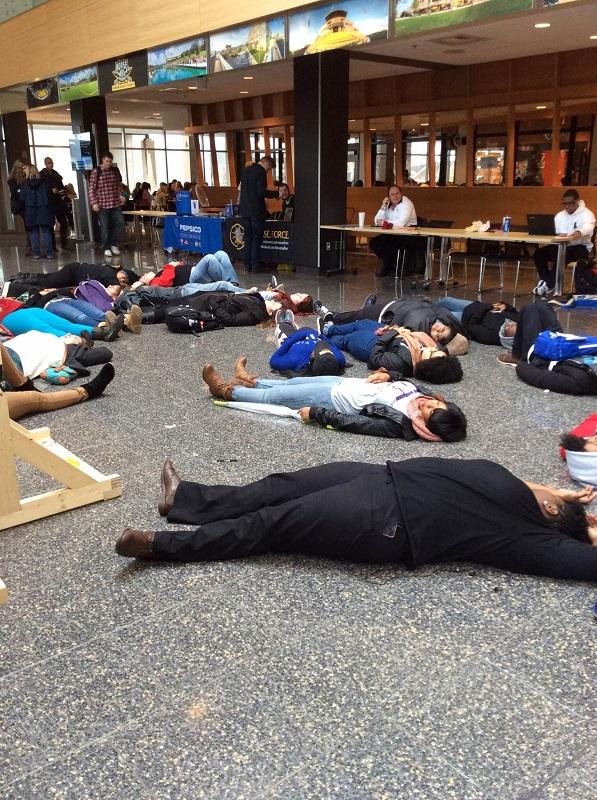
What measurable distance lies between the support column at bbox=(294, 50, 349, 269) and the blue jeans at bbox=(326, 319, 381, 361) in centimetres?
520

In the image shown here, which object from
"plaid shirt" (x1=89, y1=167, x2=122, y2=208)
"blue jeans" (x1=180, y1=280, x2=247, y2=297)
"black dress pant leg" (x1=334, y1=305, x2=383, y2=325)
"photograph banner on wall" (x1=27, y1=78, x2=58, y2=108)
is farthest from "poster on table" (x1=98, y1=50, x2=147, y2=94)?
"black dress pant leg" (x1=334, y1=305, x2=383, y2=325)

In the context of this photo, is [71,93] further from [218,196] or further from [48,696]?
[48,696]

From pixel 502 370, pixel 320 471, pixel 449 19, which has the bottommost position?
pixel 502 370

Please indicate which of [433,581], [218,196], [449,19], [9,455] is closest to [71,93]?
[218,196]

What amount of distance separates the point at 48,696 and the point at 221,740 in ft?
2.01

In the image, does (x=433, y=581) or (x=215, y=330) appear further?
(x=215, y=330)

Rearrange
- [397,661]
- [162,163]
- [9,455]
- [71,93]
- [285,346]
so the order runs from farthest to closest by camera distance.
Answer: [162,163], [71,93], [285,346], [9,455], [397,661]

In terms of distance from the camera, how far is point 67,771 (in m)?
1.99

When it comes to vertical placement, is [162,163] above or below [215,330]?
above

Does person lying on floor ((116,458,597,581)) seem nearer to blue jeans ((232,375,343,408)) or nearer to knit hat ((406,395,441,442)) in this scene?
knit hat ((406,395,441,442))

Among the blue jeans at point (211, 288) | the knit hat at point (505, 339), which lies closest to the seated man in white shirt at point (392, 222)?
the blue jeans at point (211, 288)

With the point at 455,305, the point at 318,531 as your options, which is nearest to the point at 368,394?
the point at 318,531

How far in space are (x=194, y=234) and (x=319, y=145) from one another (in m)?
3.70

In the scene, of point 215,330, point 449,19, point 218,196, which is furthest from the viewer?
point 218,196
